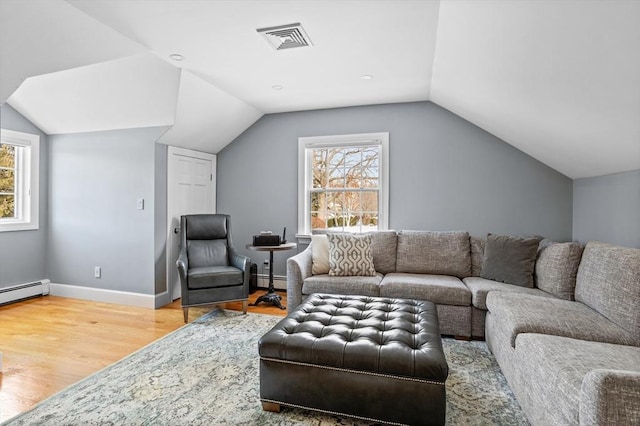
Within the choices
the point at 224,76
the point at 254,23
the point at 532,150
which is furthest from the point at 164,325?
the point at 532,150

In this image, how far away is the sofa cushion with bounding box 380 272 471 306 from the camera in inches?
119

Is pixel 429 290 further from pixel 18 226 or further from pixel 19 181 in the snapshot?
pixel 19 181

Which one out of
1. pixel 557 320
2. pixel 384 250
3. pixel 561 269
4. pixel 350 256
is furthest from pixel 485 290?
pixel 350 256

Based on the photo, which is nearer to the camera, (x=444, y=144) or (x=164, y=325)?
(x=164, y=325)

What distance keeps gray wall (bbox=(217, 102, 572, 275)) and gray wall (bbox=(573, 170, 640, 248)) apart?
21cm

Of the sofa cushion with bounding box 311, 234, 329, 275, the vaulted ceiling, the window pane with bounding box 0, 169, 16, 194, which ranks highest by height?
the vaulted ceiling

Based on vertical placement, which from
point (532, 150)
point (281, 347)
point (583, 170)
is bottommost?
point (281, 347)

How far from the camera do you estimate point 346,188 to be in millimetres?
4512

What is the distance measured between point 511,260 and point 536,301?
0.80 metres

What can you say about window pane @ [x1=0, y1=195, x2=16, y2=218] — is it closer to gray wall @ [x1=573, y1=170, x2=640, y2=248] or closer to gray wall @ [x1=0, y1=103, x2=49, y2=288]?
gray wall @ [x1=0, y1=103, x2=49, y2=288]

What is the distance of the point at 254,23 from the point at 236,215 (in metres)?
2.96

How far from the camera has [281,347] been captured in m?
1.91

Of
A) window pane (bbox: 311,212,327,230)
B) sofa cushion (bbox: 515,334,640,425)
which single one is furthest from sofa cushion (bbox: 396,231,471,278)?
sofa cushion (bbox: 515,334,640,425)

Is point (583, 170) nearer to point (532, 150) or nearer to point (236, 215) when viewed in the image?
point (532, 150)
